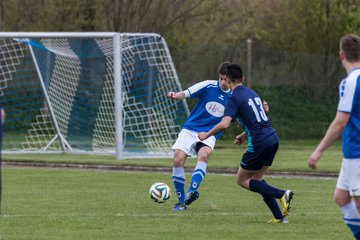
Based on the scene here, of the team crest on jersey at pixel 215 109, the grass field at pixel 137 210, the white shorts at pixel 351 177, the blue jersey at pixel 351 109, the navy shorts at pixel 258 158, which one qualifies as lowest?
the grass field at pixel 137 210

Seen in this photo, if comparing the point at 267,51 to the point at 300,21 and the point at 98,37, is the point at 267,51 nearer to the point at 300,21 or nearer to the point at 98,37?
the point at 300,21

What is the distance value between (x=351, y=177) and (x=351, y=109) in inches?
22.6

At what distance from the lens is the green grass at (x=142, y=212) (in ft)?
31.7

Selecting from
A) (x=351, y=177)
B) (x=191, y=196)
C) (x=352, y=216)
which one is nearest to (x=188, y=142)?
(x=191, y=196)

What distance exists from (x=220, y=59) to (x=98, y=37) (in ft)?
31.4

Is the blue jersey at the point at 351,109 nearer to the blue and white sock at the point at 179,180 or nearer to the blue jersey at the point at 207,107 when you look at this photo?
the blue and white sock at the point at 179,180

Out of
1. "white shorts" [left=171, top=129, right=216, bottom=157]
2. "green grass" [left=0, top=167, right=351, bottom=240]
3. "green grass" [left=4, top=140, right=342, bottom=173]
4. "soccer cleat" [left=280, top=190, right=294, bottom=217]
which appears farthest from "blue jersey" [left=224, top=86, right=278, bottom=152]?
"green grass" [left=4, top=140, right=342, bottom=173]

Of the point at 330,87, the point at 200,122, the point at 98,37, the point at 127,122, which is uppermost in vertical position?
the point at 200,122

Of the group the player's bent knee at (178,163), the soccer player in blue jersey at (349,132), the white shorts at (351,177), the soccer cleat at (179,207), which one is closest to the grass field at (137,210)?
the soccer cleat at (179,207)

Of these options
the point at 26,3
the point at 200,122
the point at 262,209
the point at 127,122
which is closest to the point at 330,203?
the point at 262,209

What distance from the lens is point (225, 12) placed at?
3397 centimetres

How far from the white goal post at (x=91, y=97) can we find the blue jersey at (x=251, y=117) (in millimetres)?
11128

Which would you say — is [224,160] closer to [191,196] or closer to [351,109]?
[191,196]

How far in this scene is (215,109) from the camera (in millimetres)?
12758
